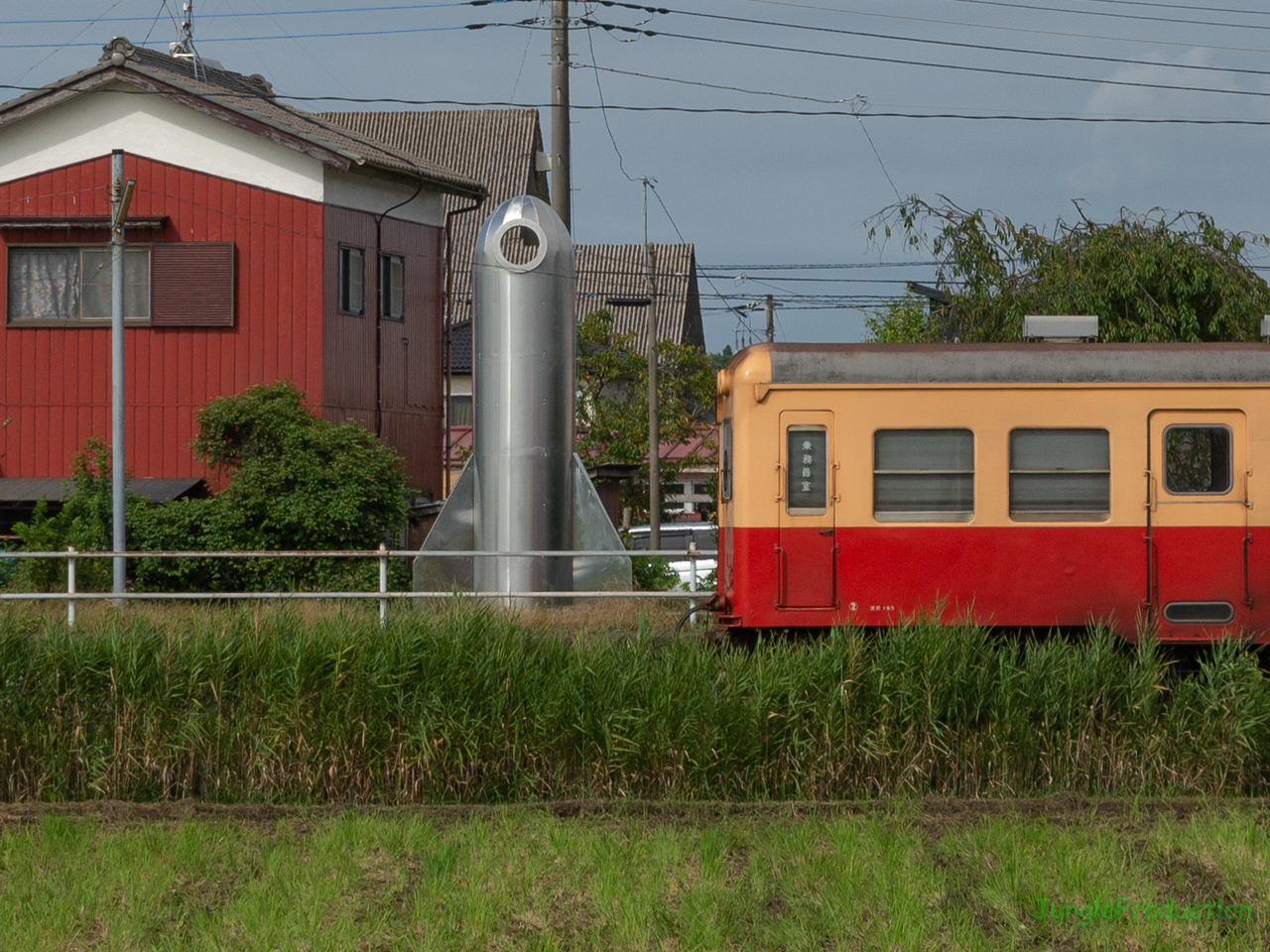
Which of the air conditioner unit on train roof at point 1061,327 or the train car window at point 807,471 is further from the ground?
the air conditioner unit on train roof at point 1061,327

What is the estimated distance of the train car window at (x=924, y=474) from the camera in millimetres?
12227

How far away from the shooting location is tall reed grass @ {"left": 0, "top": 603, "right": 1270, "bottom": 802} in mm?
9602

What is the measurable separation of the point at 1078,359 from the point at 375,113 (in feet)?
164

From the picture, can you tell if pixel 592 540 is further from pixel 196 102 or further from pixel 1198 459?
pixel 196 102

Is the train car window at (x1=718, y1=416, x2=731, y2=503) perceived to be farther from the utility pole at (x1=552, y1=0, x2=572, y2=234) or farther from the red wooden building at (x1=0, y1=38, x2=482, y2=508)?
the red wooden building at (x1=0, y1=38, x2=482, y2=508)

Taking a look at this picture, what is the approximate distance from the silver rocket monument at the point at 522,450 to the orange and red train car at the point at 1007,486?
5.23 m

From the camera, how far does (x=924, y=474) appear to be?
482 inches

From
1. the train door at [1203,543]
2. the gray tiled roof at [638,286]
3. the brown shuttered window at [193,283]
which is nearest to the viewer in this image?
the train door at [1203,543]

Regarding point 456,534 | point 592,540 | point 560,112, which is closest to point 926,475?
point 592,540

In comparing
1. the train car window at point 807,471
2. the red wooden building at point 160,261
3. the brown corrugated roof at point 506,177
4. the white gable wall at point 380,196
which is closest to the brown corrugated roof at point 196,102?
the red wooden building at point 160,261

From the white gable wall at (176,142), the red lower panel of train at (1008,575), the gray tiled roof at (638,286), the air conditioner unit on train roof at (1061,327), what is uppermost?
the gray tiled roof at (638,286)

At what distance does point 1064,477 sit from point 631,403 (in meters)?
24.9

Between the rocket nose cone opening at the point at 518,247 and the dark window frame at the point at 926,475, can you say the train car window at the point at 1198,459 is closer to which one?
the dark window frame at the point at 926,475

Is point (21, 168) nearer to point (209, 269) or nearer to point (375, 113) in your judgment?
point (209, 269)
